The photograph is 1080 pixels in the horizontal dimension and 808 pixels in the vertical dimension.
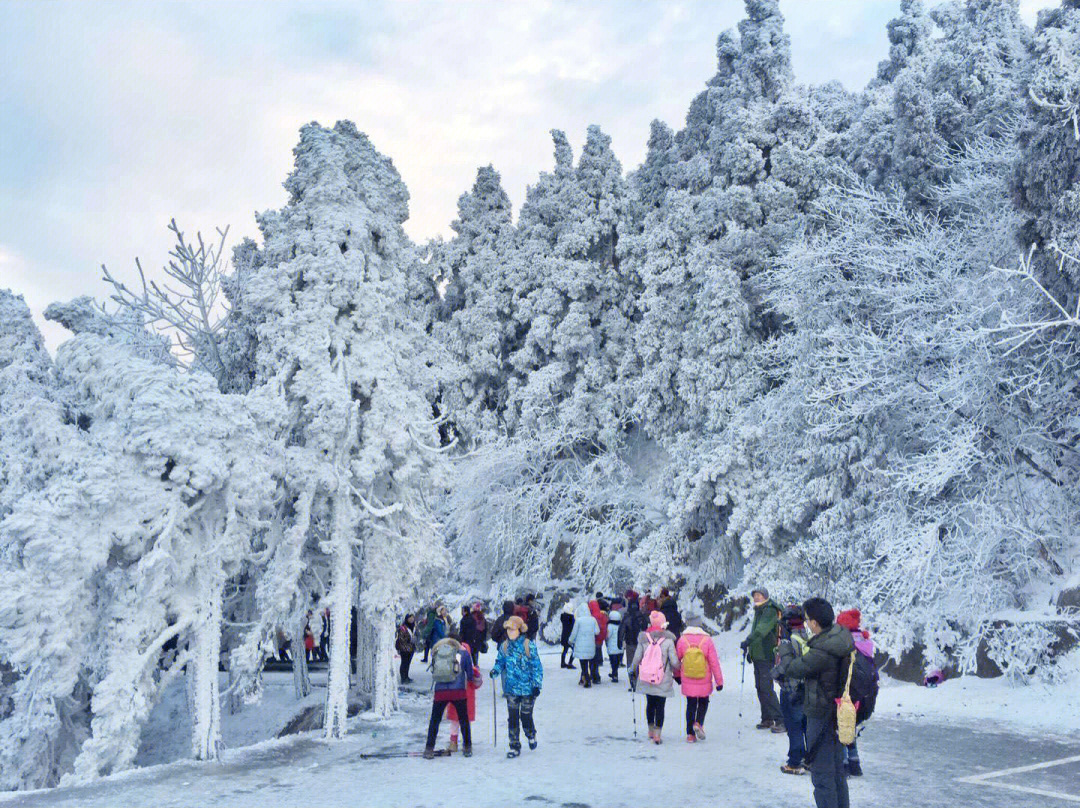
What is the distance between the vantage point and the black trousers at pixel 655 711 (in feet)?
38.5

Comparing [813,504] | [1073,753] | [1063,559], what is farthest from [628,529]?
[1073,753]

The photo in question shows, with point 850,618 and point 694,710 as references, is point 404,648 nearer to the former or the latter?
point 694,710

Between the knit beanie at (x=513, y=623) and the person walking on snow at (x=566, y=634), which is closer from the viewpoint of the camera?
the knit beanie at (x=513, y=623)

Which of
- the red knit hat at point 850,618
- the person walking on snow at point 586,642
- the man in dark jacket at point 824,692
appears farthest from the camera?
the person walking on snow at point 586,642

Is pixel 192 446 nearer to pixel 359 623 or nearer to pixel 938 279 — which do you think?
pixel 359 623

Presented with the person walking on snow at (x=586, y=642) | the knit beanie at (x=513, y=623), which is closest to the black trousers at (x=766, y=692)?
the knit beanie at (x=513, y=623)

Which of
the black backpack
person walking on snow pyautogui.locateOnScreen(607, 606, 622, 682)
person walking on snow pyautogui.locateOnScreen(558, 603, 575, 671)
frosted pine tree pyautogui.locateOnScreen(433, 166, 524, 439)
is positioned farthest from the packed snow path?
frosted pine tree pyautogui.locateOnScreen(433, 166, 524, 439)

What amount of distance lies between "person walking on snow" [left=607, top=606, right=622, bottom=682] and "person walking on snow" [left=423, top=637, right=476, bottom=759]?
7589 millimetres

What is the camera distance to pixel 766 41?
31297 millimetres

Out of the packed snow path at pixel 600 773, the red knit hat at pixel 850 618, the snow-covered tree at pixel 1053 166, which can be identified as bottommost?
the packed snow path at pixel 600 773

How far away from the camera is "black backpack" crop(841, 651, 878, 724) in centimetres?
676

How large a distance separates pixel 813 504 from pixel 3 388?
18.3m

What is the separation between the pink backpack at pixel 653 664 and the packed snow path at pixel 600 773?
33.0 inches

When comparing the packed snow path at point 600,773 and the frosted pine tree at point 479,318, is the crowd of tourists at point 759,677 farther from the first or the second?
the frosted pine tree at point 479,318
